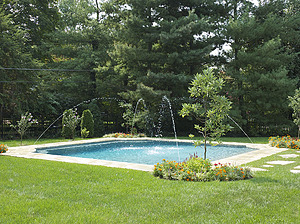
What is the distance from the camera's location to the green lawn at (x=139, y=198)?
3.27 meters

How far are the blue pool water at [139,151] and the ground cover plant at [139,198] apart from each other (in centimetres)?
314

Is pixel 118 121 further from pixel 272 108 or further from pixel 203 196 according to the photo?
pixel 203 196

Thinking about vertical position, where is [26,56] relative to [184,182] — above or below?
above

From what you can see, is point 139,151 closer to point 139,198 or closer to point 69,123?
point 69,123

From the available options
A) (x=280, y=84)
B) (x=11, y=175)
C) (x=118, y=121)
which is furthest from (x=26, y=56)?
(x=280, y=84)

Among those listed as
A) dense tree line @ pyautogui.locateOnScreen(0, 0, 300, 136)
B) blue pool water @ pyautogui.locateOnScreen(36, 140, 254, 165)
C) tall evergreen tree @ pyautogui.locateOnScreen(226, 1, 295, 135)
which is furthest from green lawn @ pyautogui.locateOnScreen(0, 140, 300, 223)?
tall evergreen tree @ pyautogui.locateOnScreen(226, 1, 295, 135)

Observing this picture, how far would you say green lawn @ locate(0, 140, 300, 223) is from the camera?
3.27 meters

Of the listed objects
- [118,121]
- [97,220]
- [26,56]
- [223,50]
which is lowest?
[97,220]

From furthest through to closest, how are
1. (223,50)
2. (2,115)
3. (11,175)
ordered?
(223,50), (2,115), (11,175)

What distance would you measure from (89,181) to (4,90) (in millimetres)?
12073

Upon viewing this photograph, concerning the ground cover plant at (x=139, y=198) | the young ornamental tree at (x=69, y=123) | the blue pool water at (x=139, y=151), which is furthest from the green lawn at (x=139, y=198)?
the young ornamental tree at (x=69, y=123)

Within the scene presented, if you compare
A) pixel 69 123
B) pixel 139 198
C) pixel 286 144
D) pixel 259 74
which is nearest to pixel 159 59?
pixel 259 74

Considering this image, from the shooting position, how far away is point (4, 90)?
48.6ft

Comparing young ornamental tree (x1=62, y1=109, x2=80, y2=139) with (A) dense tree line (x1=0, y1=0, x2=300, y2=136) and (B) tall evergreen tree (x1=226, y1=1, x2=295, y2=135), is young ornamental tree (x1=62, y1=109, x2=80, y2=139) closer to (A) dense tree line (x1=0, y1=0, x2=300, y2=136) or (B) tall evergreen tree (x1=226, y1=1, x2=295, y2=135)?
(A) dense tree line (x1=0, y1=0, x2=300, y2=136)
